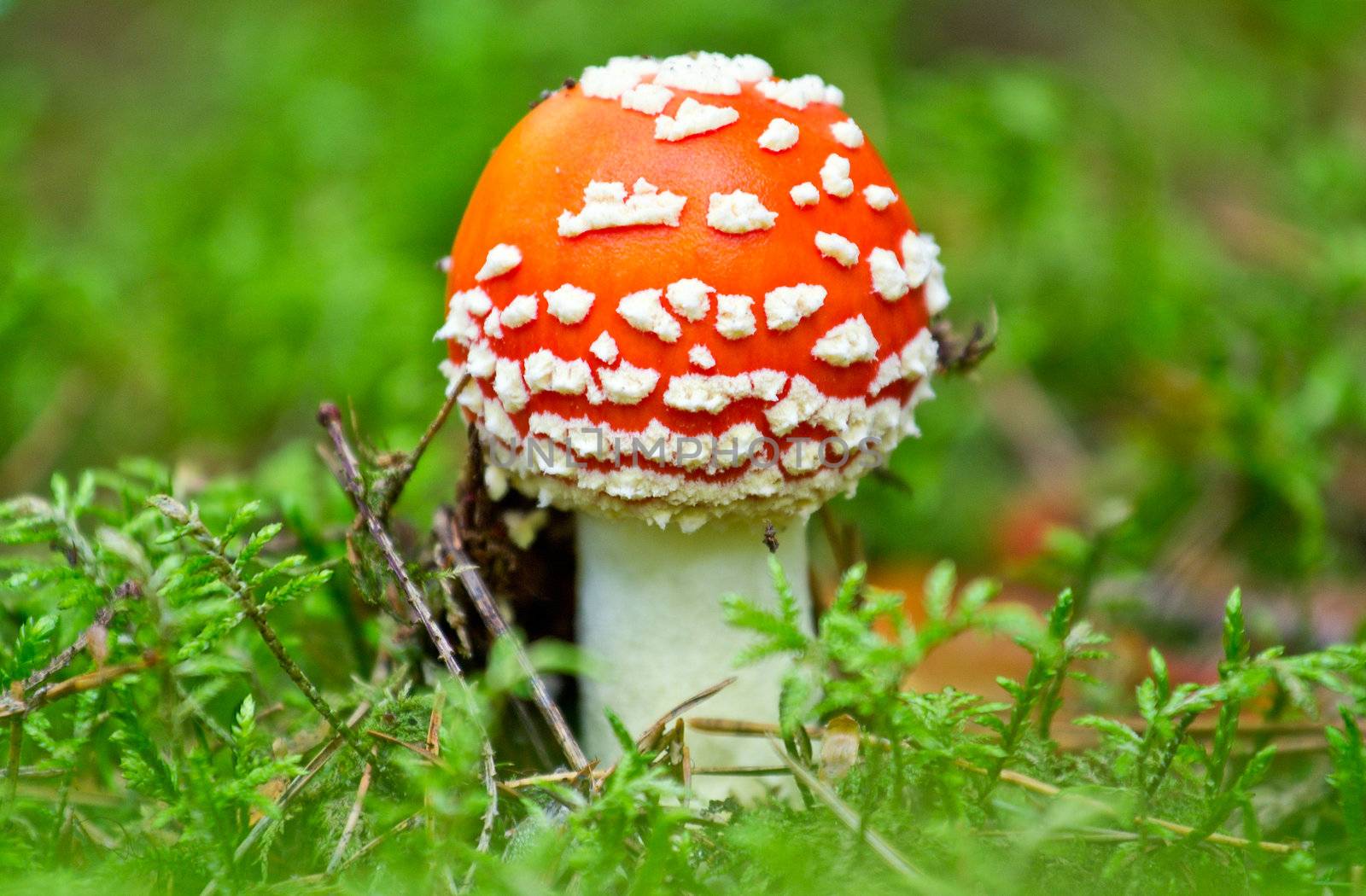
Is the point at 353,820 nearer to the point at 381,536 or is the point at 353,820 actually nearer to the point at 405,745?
the point at 405,745

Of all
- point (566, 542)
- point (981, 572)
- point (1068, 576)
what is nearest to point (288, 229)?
point (566, 542)

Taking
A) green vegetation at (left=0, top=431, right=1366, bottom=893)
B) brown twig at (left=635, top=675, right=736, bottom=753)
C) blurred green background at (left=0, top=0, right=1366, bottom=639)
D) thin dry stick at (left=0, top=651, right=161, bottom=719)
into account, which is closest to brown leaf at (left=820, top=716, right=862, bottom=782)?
green vegetation at (left=0, top=431, right=1366, bottom=893)

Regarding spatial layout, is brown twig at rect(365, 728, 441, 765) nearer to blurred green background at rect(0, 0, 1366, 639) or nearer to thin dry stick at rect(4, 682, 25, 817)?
thin dry stick at rect(4, 682, 25, 817)

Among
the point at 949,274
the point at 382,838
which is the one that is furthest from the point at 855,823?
the point at 949,274

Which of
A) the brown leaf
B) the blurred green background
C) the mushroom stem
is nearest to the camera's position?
the brown leaf

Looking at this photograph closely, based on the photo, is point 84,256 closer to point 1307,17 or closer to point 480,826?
point 480,826

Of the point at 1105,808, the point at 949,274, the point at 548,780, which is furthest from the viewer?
the point at 949,274
